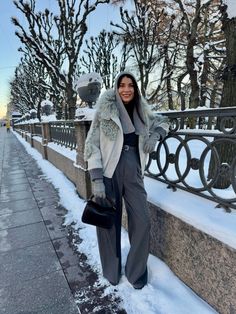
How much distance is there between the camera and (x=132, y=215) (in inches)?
89.3

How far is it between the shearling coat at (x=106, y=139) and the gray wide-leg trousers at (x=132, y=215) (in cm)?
8

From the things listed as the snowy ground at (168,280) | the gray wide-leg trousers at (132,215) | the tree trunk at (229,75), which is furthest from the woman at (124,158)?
the tree trunk at (229,75)

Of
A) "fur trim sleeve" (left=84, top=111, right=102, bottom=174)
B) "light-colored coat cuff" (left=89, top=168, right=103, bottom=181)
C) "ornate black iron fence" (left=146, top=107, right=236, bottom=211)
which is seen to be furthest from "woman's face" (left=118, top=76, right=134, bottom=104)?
"light-colored coat cuff" (left=89, top=168, right=103, bottom=181)

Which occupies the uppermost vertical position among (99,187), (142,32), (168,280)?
(142,32)

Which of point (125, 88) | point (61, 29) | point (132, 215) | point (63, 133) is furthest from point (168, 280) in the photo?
point (61, 29)

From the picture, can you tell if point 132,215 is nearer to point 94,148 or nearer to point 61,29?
point 94,148

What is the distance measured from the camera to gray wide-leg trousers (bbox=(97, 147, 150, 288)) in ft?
7.25

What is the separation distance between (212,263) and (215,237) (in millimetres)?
228

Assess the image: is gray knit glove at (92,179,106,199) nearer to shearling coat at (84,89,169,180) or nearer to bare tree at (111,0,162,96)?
shearling coat at (84,89,169,180)

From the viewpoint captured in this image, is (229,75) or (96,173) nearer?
(96,173)

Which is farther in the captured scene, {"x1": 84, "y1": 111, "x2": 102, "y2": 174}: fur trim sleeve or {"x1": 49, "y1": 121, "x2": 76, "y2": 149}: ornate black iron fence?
{"x1": 49, "y1": 121, "x2": 76, "y2": 149}: ornate black iron fence

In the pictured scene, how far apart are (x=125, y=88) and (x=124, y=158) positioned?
0.58 metres

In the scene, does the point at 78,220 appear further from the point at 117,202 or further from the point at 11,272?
the point at 117,202

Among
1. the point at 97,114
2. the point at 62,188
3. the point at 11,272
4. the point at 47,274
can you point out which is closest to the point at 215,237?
the point at 97,114
